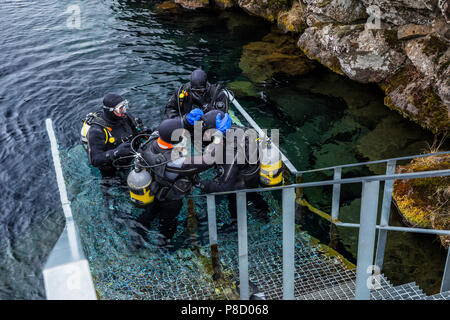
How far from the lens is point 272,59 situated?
1259 centimetres

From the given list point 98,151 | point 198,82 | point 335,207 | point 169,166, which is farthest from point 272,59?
point 169,166

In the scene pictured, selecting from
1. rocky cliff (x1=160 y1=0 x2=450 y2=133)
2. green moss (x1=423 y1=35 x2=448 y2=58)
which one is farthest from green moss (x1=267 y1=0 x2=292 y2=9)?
green moss (x1=423 y1=35 x2=448 y2=58)

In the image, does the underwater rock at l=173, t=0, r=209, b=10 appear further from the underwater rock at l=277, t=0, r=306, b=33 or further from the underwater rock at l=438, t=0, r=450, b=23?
the underwater rock at l=438, t=0, r=450, b=23

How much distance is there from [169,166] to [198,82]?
8.75ft

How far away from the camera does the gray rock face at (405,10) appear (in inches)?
345

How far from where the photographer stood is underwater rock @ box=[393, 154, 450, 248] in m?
6.41

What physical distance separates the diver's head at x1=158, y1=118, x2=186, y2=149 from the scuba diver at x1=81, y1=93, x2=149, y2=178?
3.62 feet

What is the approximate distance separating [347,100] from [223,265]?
22.1 feet

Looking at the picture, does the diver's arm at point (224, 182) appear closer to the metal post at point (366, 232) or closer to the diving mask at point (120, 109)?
the diving mask at point (120, 109)

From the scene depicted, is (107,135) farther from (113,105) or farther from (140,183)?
(140,183)

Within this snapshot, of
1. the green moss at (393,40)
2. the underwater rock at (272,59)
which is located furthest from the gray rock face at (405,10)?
the underwater rock at (272,59)

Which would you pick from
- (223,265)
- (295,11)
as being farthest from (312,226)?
(295,11)

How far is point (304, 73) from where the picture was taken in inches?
463
